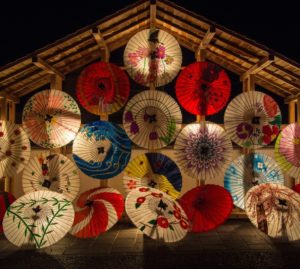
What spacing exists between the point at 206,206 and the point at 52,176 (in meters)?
3.06

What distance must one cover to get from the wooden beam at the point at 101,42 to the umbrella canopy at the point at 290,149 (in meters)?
4.11

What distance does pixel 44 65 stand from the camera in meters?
6.81

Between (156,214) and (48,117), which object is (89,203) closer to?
(156,214)

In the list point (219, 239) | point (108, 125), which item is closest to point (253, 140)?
point (219, 239)

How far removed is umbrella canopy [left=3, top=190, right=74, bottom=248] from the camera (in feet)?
19.5

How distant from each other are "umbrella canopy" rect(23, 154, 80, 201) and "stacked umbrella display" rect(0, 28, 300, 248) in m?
0.02

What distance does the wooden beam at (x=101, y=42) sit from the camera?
6.68 m

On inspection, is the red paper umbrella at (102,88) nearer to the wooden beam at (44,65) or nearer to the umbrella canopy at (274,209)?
the wooden beam at (44,65)

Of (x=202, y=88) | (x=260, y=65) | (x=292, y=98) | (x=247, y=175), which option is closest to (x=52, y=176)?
(x=202, y=88)

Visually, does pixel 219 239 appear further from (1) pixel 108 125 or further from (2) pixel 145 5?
(2) pixel 145 5

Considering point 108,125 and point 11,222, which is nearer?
point 11,222

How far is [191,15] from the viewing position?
6723 mm

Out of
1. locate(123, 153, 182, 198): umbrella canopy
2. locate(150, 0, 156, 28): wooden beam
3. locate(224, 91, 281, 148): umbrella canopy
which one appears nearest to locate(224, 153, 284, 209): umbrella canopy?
locate(224, 91, 281, 148): umbrella canopy

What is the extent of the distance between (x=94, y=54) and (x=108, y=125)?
2.06 meters
